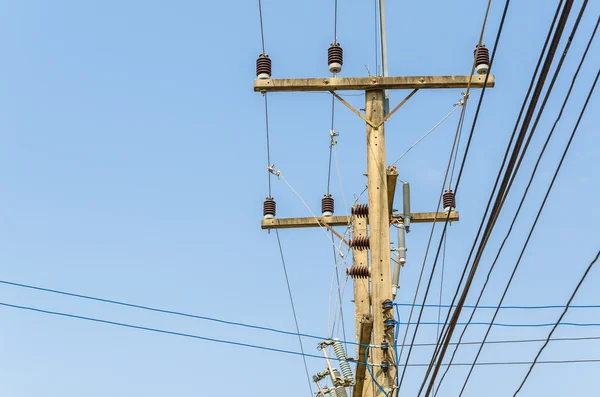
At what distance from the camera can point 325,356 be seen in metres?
16.5

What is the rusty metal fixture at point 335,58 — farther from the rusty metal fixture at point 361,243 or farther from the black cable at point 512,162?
the black cable at point 512,162

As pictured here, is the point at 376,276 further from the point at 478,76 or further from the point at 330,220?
the point at 330,220

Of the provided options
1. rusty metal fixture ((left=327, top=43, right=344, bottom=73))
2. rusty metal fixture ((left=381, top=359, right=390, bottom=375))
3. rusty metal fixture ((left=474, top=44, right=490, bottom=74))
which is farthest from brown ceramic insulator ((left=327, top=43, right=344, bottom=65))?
rusty metal fixture ((left=381, top=359, right=390, bottom=375))

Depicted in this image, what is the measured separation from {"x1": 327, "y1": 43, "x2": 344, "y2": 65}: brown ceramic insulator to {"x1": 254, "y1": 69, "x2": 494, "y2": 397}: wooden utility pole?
0.35 metres

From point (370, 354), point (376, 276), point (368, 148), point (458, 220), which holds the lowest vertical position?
point (370, 354)

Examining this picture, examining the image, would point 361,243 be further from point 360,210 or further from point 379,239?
point 379,239

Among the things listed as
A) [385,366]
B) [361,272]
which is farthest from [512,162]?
[361,272]

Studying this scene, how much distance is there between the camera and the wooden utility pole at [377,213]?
44.3ft

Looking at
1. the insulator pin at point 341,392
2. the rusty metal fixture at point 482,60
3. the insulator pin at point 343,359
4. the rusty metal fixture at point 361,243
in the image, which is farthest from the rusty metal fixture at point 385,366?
the rusty metal fixture at point 482,60

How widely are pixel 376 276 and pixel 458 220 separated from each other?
190 inches

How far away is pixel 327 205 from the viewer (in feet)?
62.9

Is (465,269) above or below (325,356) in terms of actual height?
below

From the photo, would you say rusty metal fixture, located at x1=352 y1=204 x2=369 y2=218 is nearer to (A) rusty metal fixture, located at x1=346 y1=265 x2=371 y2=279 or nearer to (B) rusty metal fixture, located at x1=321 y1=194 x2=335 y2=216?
(A) rusty metal fixture, located at x1=346 y1=265 x2=371 y2=279

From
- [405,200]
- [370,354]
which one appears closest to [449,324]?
[370,354]
